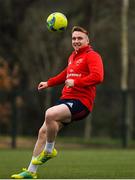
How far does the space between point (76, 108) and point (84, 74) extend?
0.51 m

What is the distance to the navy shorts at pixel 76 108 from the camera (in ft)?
32.3

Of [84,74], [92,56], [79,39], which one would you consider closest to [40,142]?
[84,74]

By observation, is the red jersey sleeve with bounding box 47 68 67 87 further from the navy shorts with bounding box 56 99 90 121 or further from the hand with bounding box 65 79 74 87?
the hand with bounding box 65 79 74 87

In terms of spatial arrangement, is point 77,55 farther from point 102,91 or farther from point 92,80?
point 102,91

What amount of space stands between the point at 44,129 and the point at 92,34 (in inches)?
1105

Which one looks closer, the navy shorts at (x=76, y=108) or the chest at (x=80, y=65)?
the navy shorts at (x=76, y=108)

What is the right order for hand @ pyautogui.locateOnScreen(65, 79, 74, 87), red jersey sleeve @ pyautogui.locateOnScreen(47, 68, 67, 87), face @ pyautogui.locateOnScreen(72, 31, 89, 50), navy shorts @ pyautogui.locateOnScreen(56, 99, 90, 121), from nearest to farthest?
hand @ pyautogui.locateOnScreen(65, 79, 74, 87)
navy shorts @ pyautogui.locateOnScreen(56, 99, 90, 121)
face @ pyautogui.locateOnScreen(72, 31, 89, 50)
red jersey sleeve @ pyautogui.locateOnScreen(47, 68, 67, 87)

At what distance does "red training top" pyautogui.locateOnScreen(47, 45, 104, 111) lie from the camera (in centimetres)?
967

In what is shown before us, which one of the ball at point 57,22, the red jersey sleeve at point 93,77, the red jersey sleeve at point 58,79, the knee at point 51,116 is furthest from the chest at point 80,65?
the knee at point 51,116

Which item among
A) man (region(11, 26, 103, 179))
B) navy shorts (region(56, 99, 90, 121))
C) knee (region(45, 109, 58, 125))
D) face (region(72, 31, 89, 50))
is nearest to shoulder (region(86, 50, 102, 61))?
man (region(11, 26, 103, 179))

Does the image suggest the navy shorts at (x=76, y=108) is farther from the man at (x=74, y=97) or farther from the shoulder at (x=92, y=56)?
the shoulder at (x=92, y=56)

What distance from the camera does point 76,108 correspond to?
32.3 ft

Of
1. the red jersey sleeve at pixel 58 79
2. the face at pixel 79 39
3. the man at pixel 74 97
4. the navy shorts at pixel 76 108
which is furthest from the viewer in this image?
the red jersey sleeve at pixel 58 79

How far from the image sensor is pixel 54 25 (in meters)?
10.4
